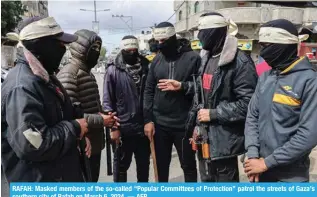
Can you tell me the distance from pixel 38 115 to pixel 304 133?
153 cm

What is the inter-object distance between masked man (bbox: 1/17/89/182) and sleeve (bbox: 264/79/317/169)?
127 cm

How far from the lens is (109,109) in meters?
3.44

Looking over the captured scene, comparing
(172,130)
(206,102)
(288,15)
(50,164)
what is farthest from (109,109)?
(288,15)

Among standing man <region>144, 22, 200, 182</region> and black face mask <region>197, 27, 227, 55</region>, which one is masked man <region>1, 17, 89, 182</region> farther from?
standing man <region>144, 22, 200, 182</region>

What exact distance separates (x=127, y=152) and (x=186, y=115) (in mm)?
814

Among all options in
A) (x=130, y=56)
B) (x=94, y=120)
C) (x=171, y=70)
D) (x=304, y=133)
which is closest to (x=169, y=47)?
(x=171, y=70)

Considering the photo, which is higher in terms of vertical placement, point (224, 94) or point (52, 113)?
point (52, 113)

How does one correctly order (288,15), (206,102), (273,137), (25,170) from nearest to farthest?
(25,170)
(273,137)
(206,102)
(288,15)

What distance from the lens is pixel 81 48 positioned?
9.32 ft

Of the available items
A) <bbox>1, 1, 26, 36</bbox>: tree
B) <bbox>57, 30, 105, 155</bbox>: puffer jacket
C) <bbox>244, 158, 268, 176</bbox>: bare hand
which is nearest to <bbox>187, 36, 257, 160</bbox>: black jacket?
Result: <bbox>244, 158, 268, 176</bbox>: bare hand

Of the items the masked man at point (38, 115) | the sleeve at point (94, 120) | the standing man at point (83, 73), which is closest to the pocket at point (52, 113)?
the masked man at point (38, 115)

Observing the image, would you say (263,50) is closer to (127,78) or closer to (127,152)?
(127,78)

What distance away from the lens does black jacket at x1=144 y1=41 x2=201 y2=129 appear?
10.4 feet

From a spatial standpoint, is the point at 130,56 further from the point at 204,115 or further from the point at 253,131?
the point at 253,131
